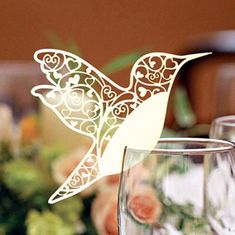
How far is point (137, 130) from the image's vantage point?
1.86 feet

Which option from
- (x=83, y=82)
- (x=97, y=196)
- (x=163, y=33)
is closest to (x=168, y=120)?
Answer: (x=97, y=196)

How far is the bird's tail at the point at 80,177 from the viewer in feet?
1.88

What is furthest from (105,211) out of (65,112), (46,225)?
(65,112)

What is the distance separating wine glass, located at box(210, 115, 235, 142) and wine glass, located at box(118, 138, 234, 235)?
16cm

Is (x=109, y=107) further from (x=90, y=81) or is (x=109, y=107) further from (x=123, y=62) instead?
(x=123, y=62)

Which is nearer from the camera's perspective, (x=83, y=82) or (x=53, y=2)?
(x=83, y=82)

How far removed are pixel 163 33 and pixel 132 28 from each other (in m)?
0.11

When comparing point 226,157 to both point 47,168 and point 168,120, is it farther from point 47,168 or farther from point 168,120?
point 168,120

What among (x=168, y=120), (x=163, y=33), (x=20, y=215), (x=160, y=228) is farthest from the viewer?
(x=163, y=33)

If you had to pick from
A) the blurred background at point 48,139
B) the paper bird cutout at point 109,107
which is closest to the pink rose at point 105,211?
the blurred background at point 48,139

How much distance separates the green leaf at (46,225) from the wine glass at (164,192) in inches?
6.5

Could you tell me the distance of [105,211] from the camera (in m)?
0.72

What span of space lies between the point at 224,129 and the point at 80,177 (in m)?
0.20

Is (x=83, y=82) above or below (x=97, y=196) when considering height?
above
